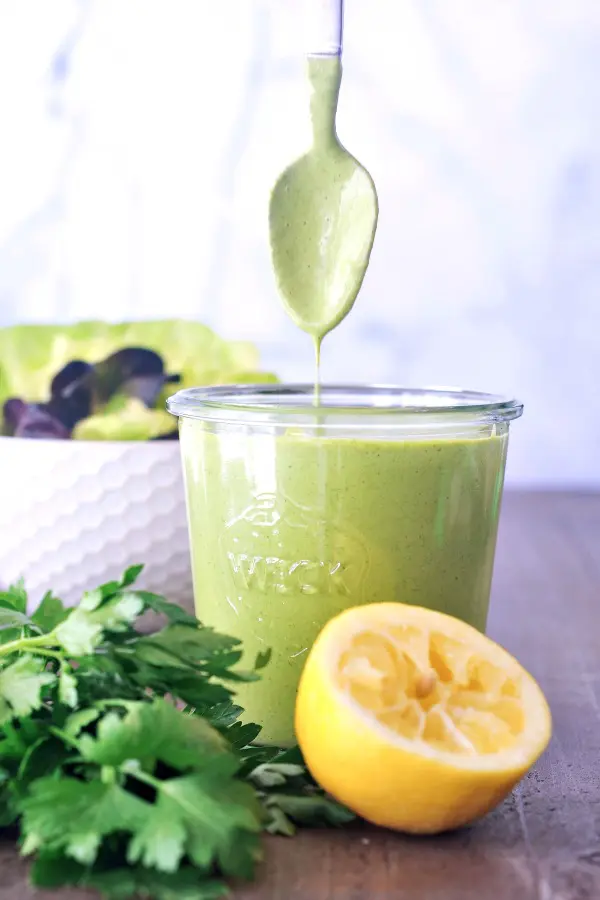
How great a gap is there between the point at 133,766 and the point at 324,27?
596 mm

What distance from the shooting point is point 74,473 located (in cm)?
92

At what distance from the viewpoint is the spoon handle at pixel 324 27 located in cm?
80

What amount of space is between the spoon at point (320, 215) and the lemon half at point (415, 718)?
29 cm

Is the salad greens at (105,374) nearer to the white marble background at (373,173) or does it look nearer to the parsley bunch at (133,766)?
the parsley bunch at (133,766)

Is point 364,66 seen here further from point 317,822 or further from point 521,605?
point 317,822

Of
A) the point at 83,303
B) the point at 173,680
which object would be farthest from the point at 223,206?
the point at 173,680

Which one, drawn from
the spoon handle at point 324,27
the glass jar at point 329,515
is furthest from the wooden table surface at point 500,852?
the spoon handle at point 324,27

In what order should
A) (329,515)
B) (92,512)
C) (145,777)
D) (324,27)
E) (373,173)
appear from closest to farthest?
(145,777)
(329,515)
(324,27)
(92,512)
(373,173)

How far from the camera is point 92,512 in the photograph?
92cm

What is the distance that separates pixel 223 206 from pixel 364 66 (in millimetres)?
523

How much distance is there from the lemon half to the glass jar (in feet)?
0.25

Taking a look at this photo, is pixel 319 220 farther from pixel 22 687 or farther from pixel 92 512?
pixel 22 687

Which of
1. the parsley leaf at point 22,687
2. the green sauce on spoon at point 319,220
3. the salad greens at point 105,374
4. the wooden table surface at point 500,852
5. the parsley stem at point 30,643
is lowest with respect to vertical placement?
the wooden table surface at point 500,852

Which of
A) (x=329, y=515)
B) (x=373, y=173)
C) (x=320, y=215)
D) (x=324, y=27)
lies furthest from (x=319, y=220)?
(x=373, y=173)
